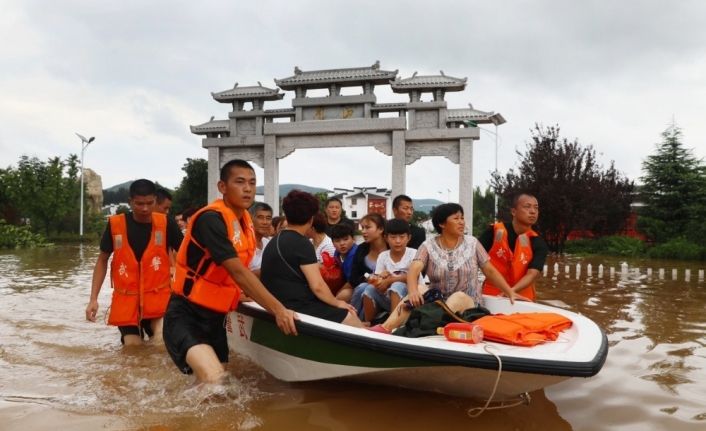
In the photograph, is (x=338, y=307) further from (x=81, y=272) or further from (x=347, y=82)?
(x=347, y=82)

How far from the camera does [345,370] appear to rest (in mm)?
3305

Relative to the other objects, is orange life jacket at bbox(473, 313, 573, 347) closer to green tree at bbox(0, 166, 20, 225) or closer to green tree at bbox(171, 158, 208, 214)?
green tree at bbox(0, 166, 20, 225)

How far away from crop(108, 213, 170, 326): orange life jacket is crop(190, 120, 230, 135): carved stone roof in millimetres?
15890

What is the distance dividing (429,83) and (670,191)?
10306mm

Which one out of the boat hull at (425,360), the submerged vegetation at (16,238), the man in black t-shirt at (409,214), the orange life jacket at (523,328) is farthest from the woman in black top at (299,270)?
the submerged vegetation at (16,238)

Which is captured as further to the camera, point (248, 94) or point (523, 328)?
point (248, 94)

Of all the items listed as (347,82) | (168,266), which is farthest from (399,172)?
(168,266)

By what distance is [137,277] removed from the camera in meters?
4.51

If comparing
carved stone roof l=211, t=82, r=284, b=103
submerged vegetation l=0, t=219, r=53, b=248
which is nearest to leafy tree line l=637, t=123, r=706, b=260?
carved stone roof l=211, t=82, r=284, b=103

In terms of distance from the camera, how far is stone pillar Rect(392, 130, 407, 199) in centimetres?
1742

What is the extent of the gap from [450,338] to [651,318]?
4.73 m

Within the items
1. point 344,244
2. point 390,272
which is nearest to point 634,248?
point 344,244

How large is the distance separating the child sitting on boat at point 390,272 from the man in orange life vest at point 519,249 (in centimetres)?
82

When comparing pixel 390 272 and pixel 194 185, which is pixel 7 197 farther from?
pixel 390 272
